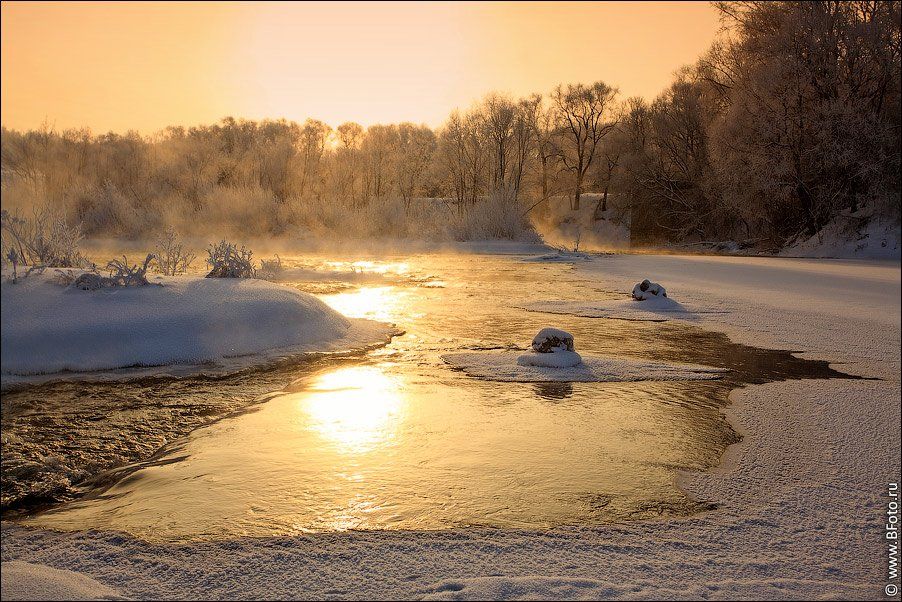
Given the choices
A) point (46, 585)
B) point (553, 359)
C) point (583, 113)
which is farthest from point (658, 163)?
point (46, 585)

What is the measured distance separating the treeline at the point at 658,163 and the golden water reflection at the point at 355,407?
9.04 meters

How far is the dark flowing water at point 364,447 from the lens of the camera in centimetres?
281

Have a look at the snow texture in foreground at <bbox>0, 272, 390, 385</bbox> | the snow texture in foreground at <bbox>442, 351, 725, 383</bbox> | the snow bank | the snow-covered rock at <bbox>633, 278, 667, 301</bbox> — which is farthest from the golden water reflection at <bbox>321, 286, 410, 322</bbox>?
the snow bank

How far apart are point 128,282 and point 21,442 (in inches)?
106

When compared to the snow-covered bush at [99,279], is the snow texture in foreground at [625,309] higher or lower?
lower

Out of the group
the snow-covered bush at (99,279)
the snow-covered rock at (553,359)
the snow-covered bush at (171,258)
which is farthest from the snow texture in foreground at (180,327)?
the snow-covered rock at (553,359)

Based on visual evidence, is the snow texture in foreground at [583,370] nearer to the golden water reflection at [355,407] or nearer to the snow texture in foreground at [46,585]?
the golden water reflection at [355,407]

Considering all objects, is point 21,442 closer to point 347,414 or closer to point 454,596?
point 347,414

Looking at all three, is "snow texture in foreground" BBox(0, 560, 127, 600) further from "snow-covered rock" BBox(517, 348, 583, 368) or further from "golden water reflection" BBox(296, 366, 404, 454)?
"snow-covered rock" BBox(517, 348, 583, 368)

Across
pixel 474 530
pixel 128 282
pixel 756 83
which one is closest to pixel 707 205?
pixel 756 83

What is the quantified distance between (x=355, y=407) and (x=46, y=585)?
8.10 feet

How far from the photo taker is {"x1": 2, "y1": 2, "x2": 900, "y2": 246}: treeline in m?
18.7

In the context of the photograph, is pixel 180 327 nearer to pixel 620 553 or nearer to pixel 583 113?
pixel 620 553

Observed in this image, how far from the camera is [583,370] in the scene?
5410 mm
